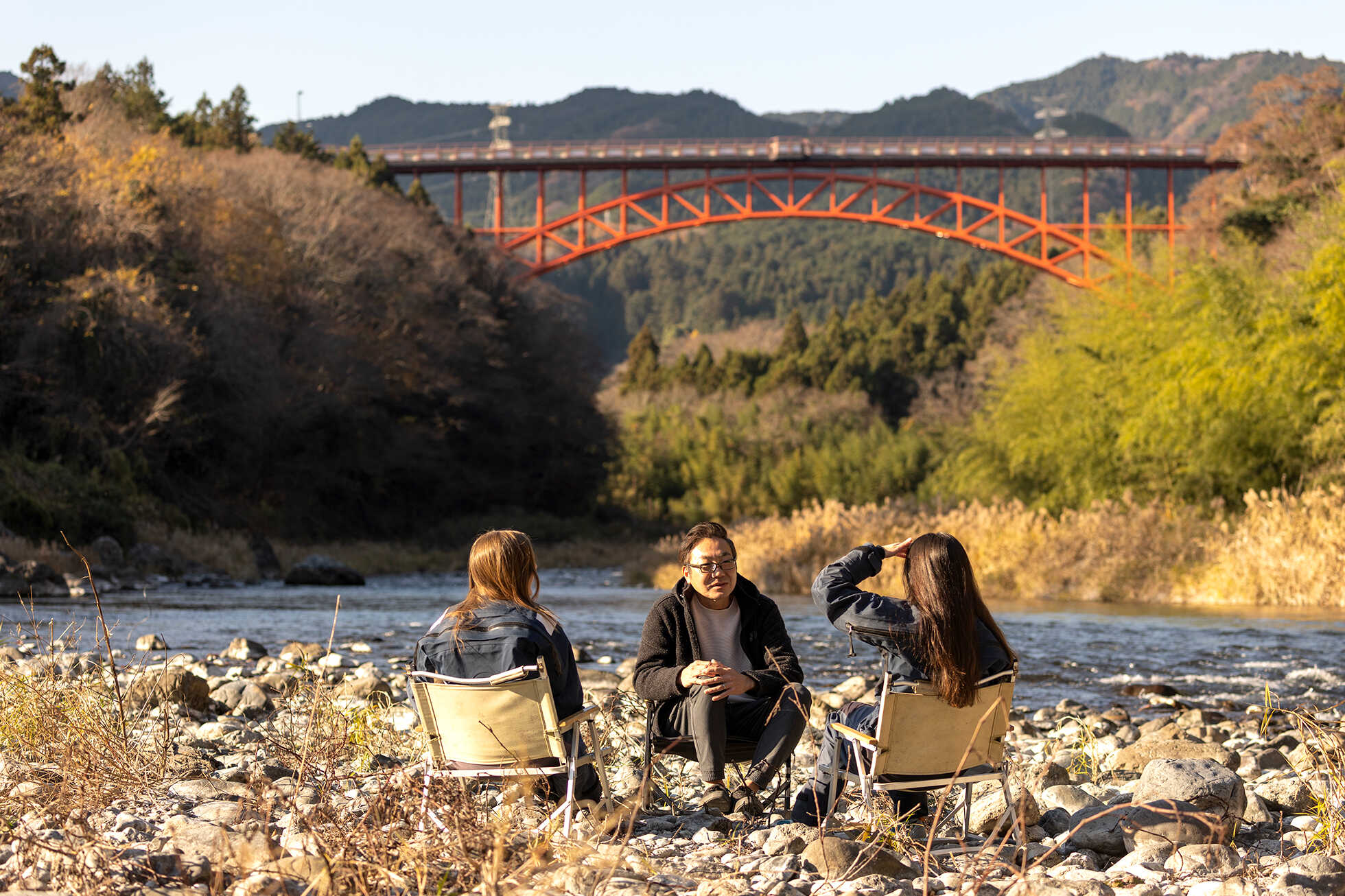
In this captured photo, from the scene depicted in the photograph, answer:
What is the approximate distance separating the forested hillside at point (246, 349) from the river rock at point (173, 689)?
1244 cm

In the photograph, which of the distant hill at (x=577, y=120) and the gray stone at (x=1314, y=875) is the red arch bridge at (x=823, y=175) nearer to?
the gray stone at (x=1314, y=875)

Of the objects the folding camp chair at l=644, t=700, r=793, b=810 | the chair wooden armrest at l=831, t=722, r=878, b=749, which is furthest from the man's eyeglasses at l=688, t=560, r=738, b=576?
the chair wooden armrest at l=831, t=722, r=878, b=749

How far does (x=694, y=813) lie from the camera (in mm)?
4125

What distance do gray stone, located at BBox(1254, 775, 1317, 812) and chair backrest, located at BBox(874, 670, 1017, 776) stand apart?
126cm

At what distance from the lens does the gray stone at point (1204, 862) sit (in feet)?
10.5

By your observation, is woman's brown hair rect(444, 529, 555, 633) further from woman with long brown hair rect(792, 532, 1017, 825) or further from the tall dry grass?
the tall dry grass

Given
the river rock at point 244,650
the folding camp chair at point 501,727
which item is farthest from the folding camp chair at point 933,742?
the river rock at point 244,650

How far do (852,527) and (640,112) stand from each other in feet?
414

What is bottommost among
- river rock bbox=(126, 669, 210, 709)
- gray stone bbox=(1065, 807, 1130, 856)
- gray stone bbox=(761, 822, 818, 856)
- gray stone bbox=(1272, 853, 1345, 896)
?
river rock bbox=(126, 669, 210, 709)

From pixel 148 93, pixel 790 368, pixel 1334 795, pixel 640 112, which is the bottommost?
pixel 790 368

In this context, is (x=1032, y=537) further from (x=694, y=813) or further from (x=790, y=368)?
(x=790, y=368)

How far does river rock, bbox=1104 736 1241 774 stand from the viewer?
15.8ft

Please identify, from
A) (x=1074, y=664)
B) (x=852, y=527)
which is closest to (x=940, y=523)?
(x=852, y=527)

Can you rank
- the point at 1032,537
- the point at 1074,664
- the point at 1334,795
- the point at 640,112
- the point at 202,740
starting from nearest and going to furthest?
1. the point at 1334,795
2. the point at 202,740
3. the point at 1074,664
4. the point at 1032,537
5. the point at 640,112
